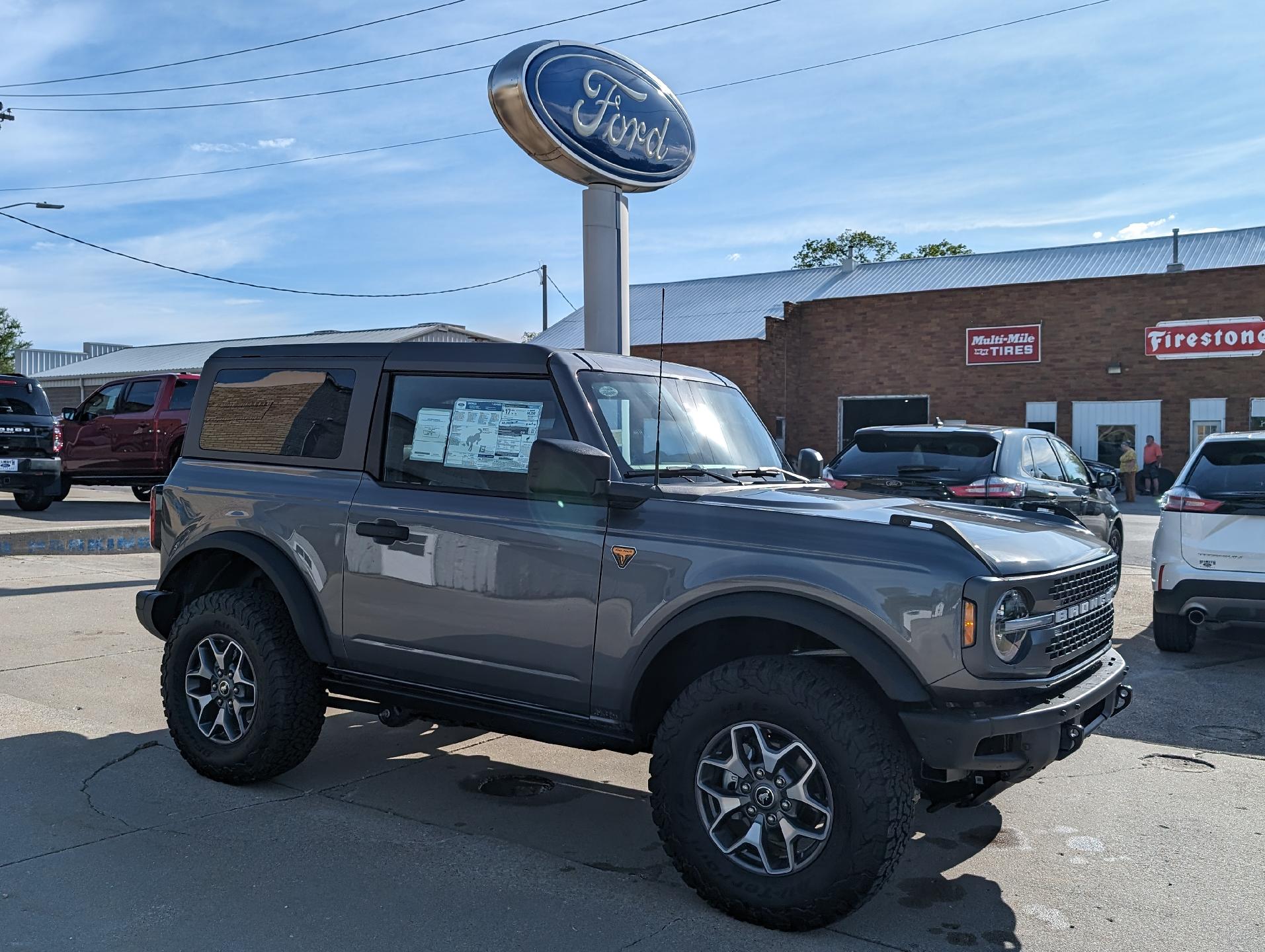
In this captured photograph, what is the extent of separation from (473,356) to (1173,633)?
6.00 m

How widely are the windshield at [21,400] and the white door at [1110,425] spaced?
79.6 feet

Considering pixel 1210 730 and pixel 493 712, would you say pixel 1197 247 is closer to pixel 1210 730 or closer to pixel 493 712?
pixel 1210 730

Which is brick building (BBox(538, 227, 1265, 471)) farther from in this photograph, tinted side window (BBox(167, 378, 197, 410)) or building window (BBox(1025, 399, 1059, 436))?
tinted side window (BBox(167, 378, 197, 410))

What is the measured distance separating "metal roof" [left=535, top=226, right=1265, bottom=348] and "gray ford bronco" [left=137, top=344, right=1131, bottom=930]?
91.9ft

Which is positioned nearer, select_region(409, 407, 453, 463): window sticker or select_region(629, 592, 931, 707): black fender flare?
select_region(629, 592, 931, 707): black fender flare

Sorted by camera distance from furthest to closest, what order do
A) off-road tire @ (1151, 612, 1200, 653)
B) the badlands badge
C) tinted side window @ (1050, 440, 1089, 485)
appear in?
tinted side window @ (1050, 440, 1089, 485)
off-road tire @ (1151, 612, 1200, 653)
the badlands badge

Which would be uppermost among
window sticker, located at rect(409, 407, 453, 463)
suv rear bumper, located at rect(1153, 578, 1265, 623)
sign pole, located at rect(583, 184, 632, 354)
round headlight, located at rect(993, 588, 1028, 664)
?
sign pole, located at rect(583, 184, 632, 354)

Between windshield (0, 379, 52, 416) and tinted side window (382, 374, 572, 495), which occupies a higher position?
windshield (0, 379, 52, 416)

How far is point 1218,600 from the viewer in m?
7.29

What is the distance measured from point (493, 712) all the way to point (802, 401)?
3089 cm

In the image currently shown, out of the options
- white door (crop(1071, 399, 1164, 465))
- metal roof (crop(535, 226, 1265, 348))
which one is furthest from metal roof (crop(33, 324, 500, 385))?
white door (crop(1071, 399, 1164, 465))

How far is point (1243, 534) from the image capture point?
7250mm

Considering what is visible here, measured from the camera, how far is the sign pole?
36.8ft

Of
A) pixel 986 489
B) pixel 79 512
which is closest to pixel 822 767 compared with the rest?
pixel 986 489
